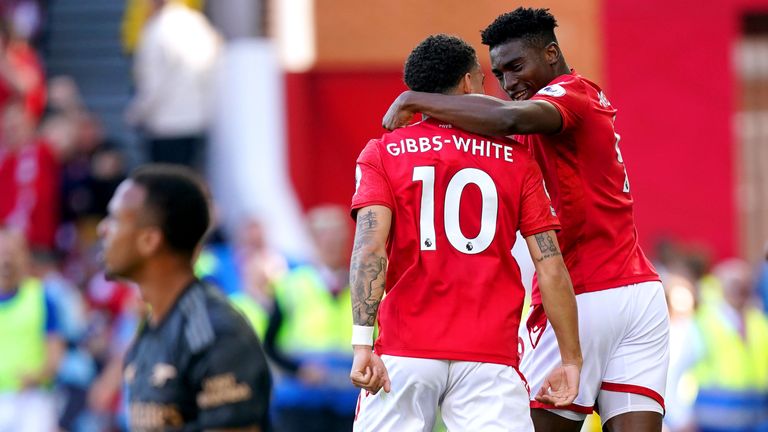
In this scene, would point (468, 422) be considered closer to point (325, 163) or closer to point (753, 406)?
point (753, 406)

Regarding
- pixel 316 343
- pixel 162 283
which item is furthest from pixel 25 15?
pixel 162 283

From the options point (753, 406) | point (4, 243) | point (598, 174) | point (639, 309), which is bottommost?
point (753, 406)

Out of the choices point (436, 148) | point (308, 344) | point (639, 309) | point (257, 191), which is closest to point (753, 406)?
point (308, 344)

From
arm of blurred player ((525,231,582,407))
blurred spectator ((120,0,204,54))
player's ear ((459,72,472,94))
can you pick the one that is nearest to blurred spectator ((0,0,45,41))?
blurred spectator ((120,0,204,54))

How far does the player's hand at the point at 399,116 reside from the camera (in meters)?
6.15

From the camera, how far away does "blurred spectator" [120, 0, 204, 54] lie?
1605 cm

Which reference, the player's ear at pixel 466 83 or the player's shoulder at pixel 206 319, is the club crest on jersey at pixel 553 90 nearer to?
the player's ear at pixel 466 83

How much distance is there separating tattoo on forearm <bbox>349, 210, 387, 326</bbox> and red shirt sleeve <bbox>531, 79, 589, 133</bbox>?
87cm

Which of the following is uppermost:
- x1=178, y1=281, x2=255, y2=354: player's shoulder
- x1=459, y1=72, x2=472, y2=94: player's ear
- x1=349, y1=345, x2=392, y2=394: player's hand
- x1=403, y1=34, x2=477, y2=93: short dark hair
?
x1=403, y1=34, x2=477, y2=93: short dark hair

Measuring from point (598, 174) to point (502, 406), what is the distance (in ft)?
3.62

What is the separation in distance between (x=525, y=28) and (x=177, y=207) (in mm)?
1676

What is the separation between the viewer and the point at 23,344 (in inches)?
466

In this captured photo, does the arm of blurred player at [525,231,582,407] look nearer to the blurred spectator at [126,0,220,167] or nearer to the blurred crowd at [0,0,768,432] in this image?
the blurred crowd at [0,0,768,432]

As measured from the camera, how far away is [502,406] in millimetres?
5980
